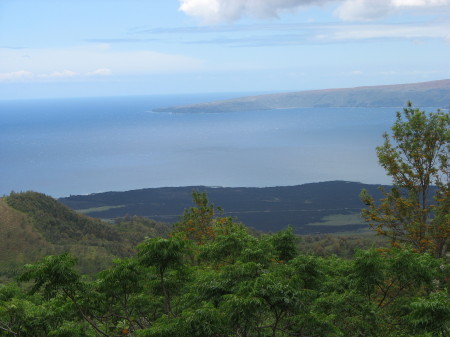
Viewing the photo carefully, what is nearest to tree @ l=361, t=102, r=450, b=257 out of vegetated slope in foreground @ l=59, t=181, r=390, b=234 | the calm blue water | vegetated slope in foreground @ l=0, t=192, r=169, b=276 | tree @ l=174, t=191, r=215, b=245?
tree @ l=174, t=191, r=215, b=245

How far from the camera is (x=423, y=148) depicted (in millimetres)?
17750

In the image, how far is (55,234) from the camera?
4116 cm

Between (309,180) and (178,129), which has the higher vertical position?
(178,129)

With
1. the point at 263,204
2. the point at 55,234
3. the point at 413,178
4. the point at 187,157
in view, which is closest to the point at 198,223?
the point at 413,178

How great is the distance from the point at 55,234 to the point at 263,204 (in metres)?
36.2

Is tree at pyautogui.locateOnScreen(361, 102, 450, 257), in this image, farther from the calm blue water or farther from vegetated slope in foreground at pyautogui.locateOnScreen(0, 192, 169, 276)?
the calm blue water

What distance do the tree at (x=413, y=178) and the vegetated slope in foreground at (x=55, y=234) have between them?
2170cm

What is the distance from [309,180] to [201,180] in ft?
64.1

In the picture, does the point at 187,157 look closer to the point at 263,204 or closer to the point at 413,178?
the point at 263,204

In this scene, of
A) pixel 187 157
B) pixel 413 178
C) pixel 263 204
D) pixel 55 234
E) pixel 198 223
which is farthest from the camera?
pixel 187 157

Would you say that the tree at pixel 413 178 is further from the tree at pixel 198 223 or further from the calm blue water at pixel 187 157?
the calm blue water at pixel 187 157

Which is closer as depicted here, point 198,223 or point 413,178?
point 413,178

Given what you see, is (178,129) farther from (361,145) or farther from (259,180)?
(259,180)

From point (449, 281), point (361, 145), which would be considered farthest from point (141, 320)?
point (361, 145)
